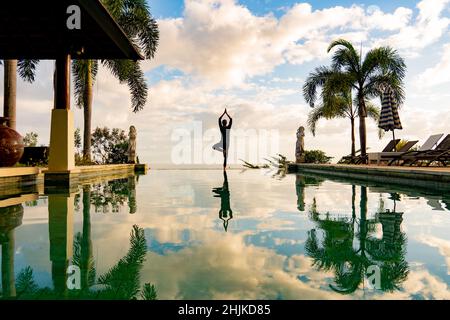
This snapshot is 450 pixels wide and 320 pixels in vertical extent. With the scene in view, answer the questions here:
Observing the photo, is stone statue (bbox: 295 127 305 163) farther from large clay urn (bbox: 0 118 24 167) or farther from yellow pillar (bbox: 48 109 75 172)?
large clay urn (bbox: 0 118 24 167)

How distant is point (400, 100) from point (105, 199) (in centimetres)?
2030

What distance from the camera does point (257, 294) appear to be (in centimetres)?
208

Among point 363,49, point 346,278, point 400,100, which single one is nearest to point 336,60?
point 363,49

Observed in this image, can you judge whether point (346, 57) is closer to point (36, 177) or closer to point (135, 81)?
point (135, 81)

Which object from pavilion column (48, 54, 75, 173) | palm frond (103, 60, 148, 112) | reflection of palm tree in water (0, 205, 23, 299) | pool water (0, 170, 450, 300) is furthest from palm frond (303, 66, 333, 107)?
reflection of palm tree in water (0, 205, 23, 299)

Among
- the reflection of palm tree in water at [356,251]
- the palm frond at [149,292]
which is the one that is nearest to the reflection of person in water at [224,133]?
the reflection of palm tree in water at [356,251]

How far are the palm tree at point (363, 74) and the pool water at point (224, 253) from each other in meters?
16.9

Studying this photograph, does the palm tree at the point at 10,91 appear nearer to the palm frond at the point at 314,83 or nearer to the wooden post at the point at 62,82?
the wooden post at the point at 62,82

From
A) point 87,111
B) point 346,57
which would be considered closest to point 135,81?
point 87,111

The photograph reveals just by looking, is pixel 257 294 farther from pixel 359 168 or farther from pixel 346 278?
pixel 359 168

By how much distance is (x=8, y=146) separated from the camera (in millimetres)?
8641

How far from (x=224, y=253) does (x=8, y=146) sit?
8081 mm

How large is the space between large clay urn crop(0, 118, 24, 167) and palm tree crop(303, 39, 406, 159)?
17.4 m
